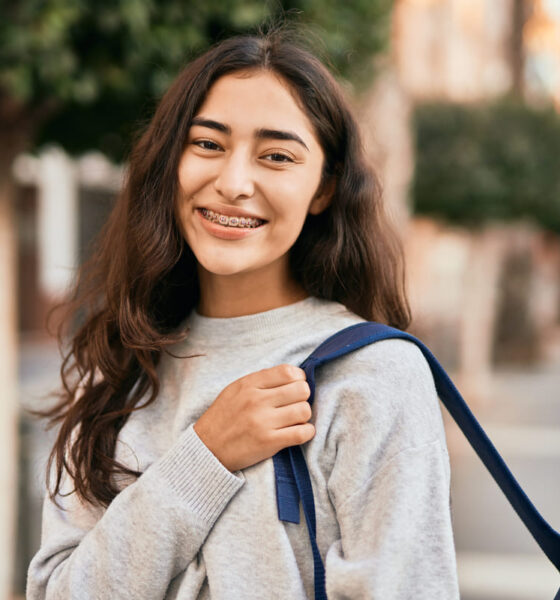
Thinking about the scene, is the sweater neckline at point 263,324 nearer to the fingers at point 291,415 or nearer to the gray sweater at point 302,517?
the gray sweater at point 302,517

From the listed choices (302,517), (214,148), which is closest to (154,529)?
(302,517)

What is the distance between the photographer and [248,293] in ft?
4.99

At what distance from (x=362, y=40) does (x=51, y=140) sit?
154cm

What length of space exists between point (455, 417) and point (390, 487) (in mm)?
208

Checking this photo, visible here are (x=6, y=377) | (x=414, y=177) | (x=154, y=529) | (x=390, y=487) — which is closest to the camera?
(x=390, y=487)

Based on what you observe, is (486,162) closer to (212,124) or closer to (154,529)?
(212,124)

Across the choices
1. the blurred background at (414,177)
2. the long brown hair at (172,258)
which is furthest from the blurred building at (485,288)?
the long brown hair at (172,258)

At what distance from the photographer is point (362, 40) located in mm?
3787

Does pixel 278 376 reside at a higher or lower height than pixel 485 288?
higher

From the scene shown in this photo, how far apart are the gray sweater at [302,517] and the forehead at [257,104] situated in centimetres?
37

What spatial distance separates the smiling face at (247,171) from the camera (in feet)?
4.50

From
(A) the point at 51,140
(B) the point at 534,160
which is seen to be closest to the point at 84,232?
(B) the point at 534,160

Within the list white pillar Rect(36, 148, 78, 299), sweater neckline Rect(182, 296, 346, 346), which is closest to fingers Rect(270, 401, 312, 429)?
sweater neckline Rect(182, 296, 346, 346)

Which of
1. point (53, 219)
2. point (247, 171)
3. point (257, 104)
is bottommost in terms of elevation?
point (53, 219)
